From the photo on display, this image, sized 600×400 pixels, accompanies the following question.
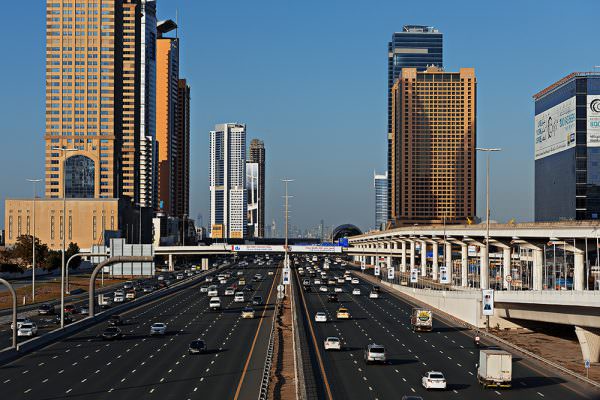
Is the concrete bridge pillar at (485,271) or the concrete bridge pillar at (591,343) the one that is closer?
the concrete bridge pillar at (591,343)

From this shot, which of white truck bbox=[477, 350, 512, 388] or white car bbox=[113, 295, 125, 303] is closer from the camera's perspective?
white truck bbox=[477, 350, 512, 388]

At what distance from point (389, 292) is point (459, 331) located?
62.3 metres

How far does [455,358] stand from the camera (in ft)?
212

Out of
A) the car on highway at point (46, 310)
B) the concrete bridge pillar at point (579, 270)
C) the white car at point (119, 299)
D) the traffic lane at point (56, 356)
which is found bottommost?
the white car at point (119, 299)

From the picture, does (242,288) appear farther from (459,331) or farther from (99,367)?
(99,367)

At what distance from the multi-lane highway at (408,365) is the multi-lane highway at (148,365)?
5.56 metres

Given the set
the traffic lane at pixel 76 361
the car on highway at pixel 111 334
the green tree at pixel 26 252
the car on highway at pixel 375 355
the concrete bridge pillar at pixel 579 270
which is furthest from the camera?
the green tree at pixel 26 252

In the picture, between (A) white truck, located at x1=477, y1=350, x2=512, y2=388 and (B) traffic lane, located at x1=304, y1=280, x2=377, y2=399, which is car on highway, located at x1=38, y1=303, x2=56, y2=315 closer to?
(B) traffic lane, located at x1=304, y1=280, x2=377, y2=399

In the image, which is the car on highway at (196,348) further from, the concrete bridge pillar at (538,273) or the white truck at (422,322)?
the concrete bridge pillar at (538,273)

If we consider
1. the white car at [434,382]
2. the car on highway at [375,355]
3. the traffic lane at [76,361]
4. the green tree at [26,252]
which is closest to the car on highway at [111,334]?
the traffic lane at [76,361]

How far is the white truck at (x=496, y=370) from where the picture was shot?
51438mm

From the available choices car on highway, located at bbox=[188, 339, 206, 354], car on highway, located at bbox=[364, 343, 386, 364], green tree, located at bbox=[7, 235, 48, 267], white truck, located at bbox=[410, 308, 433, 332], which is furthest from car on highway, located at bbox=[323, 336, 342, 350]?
green tree, located at bbox=[7, 235, 48, 267]

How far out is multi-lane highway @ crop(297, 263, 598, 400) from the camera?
4906 cm

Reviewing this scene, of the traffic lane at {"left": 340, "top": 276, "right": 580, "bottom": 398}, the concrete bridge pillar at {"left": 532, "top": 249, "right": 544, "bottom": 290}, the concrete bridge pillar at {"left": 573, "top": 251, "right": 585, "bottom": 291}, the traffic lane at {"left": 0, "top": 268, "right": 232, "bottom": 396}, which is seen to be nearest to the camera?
the traffic lane at {"left": 340, "top": 276, "right": 580, "bottom": 398}
